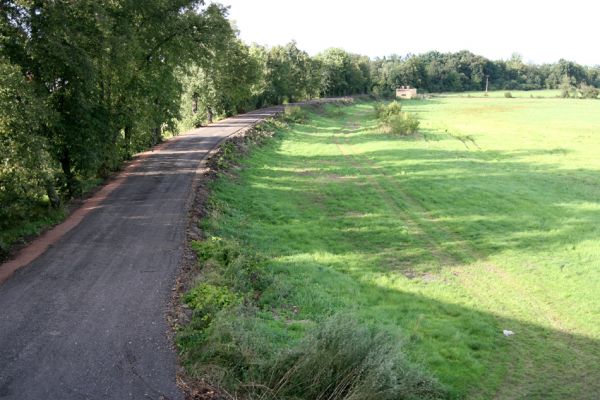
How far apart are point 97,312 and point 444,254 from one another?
12833 millimetres

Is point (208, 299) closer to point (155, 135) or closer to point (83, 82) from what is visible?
point (83, 82)

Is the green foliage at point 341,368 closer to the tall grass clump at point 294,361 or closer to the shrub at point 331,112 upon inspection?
the tall grass clump at point 294,361

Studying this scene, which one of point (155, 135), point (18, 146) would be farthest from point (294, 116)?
point (18, 146)

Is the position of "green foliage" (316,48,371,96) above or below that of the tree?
above

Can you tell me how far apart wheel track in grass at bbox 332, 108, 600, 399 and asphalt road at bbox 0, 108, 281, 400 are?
7563mm

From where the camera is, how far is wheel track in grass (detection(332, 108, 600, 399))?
35.2 ft

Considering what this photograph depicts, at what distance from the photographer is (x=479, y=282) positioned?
1559cm

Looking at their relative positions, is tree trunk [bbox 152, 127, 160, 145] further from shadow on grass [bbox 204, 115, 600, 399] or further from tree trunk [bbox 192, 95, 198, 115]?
tree trunk [bbox 192, 95, 198, 115]

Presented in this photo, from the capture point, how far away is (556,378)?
10.7m

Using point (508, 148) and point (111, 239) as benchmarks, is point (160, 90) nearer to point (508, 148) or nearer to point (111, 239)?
point (111, 239)

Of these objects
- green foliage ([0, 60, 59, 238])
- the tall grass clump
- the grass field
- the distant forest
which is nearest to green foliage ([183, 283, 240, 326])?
the tall grass clump

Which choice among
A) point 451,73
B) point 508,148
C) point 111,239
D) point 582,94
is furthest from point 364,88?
point 111,239

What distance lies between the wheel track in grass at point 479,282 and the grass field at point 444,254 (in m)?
0.05

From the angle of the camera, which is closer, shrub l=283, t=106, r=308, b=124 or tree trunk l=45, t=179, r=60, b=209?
tree trunk l=45, t=179, r=60, b=209
